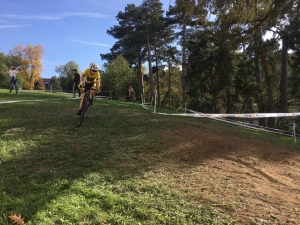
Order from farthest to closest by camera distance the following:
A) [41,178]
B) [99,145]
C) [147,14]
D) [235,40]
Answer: [147,14] < [235,40] < [99,145] < [41,178]

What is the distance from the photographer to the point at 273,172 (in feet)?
19.1

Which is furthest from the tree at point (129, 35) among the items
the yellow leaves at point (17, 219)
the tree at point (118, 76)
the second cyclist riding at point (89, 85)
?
the yellow leaves at point (17, 219)

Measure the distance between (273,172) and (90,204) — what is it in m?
3.98

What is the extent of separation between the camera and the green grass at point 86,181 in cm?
352

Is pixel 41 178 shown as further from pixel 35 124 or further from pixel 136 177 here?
pixel 35 124

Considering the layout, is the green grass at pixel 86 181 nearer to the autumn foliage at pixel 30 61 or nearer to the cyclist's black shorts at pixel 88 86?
the cyclist's black shorts at pixel 88 86

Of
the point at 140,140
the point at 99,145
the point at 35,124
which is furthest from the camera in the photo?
the point at 35,124

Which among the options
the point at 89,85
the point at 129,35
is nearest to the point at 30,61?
the point at 129,35

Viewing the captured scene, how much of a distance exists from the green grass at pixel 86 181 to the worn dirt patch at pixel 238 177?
26 centimetres

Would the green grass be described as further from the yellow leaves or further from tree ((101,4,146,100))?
tree ((101,4,146,100))

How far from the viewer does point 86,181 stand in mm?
4430

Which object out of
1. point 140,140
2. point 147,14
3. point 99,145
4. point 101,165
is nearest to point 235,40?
point 140,140

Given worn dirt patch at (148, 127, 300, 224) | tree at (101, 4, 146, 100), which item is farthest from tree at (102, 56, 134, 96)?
worn dirt patch at (148, 127, 300, 224)

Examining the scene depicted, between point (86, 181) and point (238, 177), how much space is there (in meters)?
2.75
